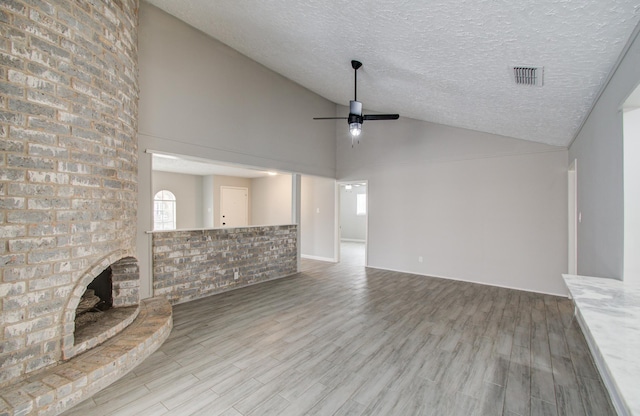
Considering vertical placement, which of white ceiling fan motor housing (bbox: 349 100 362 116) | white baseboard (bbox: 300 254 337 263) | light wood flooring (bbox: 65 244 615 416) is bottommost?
light wood flooring (bbox: 65 244 615 416)

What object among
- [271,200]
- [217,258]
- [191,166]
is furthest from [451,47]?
[271,200]

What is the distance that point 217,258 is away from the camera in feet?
15.2

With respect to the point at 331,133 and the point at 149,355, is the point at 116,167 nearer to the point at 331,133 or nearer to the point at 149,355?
the point at 149,355

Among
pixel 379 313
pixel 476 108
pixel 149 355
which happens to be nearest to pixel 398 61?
pixel 476 108

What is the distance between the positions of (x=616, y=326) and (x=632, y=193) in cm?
119

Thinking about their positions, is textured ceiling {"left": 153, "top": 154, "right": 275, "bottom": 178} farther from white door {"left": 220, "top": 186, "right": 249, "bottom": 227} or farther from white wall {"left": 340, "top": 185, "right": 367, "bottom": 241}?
white wall {"left": 340, "top": 185, "right": 367, "bottom": 241}

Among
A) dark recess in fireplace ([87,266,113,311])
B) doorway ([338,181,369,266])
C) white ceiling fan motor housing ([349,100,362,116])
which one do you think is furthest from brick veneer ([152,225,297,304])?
doorway ([338,181,369,266])

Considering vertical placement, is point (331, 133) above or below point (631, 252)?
above

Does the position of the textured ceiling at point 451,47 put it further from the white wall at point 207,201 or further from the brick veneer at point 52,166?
the white wall at point 207,201

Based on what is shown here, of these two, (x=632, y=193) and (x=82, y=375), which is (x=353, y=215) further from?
(x=82, y=375)

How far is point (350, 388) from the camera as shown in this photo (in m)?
2.19

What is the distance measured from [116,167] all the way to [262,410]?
2.60 m

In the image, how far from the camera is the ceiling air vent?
243 centimetres

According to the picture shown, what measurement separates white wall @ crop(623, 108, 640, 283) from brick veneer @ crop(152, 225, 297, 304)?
4736 mm
